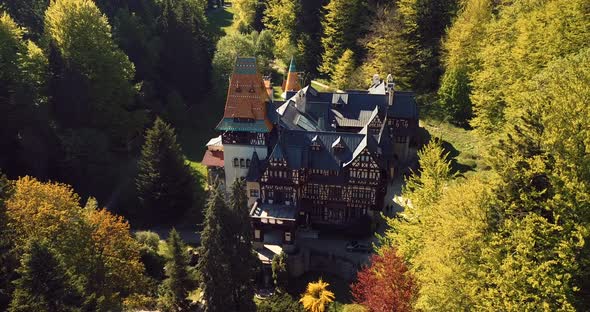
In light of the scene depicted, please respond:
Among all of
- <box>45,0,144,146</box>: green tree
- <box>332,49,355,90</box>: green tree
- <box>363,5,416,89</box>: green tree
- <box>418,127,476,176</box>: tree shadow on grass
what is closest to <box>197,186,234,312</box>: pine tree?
<box>418,127,476,176</box>: tree shadow on grass

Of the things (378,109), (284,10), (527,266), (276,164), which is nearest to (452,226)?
(527,266)

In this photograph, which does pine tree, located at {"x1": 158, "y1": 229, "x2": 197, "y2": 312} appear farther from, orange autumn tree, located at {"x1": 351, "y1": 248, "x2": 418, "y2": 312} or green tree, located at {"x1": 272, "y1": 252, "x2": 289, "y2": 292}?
orange autumn tree, located at {"x1": 351, "y1": 248, "x2": 418, "y2": 312}

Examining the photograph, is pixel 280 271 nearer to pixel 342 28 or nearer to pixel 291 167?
pixel 291 167

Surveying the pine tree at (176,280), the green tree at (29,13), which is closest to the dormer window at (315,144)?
the pine tree at (176,280)

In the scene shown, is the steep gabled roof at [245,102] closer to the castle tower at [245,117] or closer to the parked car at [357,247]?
the castle tower at [245,117]

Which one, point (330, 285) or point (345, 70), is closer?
point (330, 285)

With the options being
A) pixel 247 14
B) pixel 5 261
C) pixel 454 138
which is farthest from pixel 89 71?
pixel 247 14

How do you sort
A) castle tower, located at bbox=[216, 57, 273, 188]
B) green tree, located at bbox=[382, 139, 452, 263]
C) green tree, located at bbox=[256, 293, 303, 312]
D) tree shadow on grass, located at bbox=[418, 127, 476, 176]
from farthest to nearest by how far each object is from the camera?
tree shadow on grass, located at bbox=[418, 127, 476, 176], castle tower, located at bbox=[216, 57, 273, 188], green tree, located at bbox=[256, 293, 303, 312], green tree, located at bbox=[382, 139, 452, 263]
